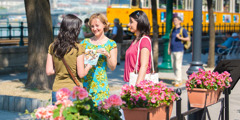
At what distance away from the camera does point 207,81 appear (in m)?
5.43

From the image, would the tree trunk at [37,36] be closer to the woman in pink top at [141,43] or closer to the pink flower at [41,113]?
the woman in pink top at [141,43]

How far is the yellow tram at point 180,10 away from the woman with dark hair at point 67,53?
21.8 m

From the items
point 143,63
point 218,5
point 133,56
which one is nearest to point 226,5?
point 218,5

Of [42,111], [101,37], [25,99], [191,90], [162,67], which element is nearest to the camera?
[42,111]

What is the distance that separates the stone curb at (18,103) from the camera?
26.5ft

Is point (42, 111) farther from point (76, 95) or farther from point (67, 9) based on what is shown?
point (67, 9)

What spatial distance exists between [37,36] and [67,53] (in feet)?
20.0

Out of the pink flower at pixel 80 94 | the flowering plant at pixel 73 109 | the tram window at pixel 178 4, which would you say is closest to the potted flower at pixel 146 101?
the flowering plant at pixel 73 109

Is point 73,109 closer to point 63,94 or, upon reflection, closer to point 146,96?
point 63,94

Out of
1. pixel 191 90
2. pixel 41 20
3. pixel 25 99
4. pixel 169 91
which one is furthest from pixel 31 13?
pixel 169 91

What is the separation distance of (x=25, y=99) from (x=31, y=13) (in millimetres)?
2748

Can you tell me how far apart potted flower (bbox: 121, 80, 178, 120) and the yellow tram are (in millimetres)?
21907

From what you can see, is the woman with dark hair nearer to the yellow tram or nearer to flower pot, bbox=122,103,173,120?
flower pot, bbox=122,103,173,120

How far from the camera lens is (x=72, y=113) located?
3.08m
